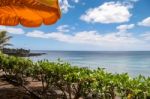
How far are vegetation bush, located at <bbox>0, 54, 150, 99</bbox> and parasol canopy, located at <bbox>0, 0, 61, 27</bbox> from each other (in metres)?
1.80

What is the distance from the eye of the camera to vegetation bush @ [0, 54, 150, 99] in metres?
5.62

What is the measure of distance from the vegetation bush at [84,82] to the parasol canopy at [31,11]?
180 cm

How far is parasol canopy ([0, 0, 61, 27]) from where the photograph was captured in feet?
16.2

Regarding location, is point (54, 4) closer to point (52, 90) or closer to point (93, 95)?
point (93, 95)

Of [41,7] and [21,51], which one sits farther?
[21,51]

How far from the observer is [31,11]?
5051 mm

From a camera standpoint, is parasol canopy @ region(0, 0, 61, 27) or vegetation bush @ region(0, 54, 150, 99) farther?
vegetation bush @ region(0, 54, 150, 99)

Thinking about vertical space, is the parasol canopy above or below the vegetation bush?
above

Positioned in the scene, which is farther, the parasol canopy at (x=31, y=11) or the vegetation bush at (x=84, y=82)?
the vegetation bush at (x=84, y=82)

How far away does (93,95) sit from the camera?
6836 mm

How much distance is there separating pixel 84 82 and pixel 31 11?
2.60 meters

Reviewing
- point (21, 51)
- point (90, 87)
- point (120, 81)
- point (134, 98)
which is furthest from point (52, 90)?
point (21, 51)

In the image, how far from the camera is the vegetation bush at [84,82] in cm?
562

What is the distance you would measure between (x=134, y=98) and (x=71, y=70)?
3.09 m
